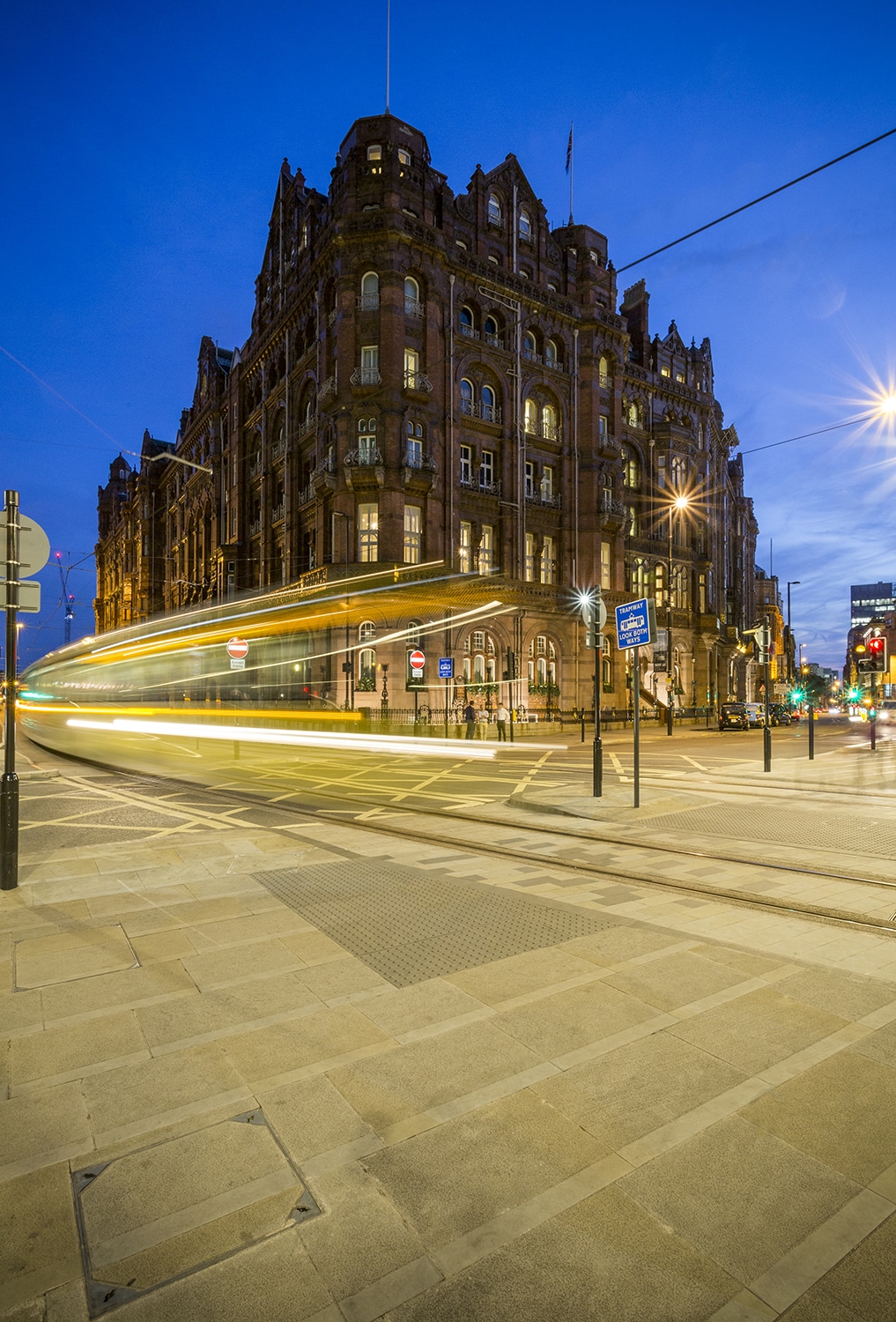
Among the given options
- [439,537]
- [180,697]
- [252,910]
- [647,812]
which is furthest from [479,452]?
[252,910]

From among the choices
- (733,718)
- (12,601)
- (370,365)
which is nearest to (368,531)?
(370,365)

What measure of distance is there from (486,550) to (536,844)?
3186 cm

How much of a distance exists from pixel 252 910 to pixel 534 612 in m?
34.8

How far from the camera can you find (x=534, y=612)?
131ft

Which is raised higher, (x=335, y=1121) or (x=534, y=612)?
(x=534, y=612)

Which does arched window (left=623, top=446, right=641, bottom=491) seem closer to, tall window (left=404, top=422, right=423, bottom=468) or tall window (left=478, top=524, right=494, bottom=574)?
tall window (left=478, top=524, right=494, bottom=574)

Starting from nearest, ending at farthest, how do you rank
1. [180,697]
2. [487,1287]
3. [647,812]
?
[487,1287], [647,812], [180,697]

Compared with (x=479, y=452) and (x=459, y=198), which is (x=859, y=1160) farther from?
(x=459, y=198)

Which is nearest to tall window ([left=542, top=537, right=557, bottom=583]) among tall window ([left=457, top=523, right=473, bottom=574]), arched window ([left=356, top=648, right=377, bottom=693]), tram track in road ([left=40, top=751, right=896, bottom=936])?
tall window ([left=457, top=523, right=473, bottom=574])

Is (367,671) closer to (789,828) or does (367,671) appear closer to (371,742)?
(371,742)

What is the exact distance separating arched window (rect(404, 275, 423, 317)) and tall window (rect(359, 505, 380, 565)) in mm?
10773

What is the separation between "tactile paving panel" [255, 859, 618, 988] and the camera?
5211 millimetres

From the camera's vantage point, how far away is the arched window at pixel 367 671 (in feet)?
111

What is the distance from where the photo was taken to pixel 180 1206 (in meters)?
2.65
